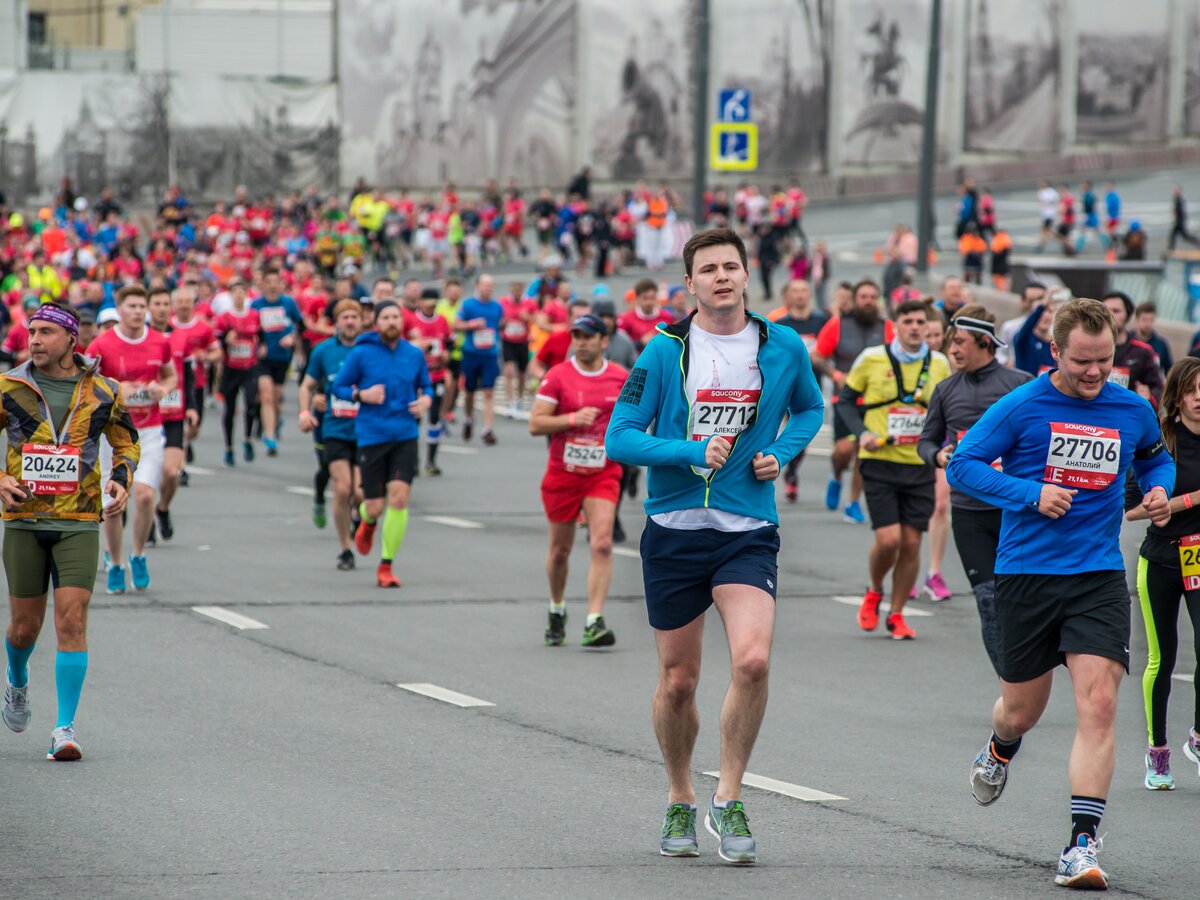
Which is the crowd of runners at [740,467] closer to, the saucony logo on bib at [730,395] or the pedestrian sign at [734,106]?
the saucony logo on bib at [730,395]

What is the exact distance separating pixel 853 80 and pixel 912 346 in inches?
1941

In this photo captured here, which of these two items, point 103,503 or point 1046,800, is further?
point 103,503

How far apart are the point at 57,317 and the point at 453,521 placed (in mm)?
9035

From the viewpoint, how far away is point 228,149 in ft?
171

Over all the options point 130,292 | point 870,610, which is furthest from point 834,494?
point 130,292

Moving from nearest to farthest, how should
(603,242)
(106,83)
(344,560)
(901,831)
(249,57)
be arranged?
(901,831) → (344,560) → (603,242) → (106,83) → (249,57)

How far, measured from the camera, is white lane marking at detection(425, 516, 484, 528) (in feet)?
53.7

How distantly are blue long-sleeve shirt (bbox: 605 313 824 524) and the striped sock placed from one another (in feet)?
4.27

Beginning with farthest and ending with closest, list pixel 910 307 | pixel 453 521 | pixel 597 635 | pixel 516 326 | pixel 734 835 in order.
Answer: pixel 516 326 < pixel 453 521 < pixel 910 307 < pixel 597 635 < pixel 734 835

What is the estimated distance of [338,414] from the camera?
1388cm

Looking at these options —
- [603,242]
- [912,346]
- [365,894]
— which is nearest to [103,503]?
[365,894]

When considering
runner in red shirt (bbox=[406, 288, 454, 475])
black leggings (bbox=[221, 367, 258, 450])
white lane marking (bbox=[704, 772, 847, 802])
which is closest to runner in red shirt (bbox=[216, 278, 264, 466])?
black leggings (bbox=[221, 367, 258, 450])

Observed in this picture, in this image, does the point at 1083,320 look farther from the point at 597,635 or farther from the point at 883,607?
the point at 883,607

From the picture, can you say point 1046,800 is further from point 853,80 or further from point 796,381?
point 853,80
